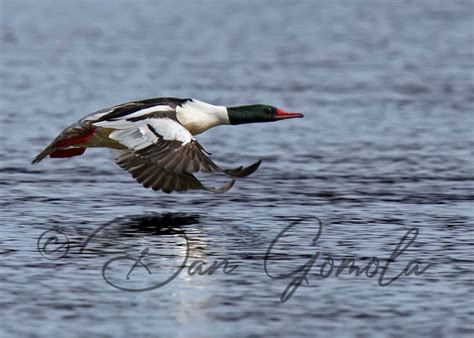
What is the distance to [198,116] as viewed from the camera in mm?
13148

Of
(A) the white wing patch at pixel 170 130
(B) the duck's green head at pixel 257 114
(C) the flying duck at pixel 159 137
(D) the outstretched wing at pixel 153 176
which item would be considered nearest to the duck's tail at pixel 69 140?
(C) the flying duck at pixel 159 137

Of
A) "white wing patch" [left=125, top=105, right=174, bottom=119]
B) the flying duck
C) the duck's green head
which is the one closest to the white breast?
the flying duck

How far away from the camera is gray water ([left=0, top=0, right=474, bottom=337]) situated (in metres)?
9.11

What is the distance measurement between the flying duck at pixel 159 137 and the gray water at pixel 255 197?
440 millimetres

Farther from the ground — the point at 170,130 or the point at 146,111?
the point at 146,111

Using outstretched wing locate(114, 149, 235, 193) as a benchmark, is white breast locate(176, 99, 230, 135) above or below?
above

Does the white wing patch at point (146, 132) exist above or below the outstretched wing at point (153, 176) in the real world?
above

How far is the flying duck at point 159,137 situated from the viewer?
11492 millimetres

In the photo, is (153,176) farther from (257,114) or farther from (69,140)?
(257,114)

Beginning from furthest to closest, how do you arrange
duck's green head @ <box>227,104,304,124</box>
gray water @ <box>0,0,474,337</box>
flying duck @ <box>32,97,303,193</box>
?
duck's green head @ <box>227,104,304,124</box>
flying duck @ <box>32,97,303,193</box>
gray water @ <box>0,0,474,337</box>

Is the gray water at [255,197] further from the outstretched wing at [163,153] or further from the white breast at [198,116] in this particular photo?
the white breast at [198,116]

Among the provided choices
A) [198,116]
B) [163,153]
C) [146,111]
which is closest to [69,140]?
[146,111]

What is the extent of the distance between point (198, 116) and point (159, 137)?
4.53ft

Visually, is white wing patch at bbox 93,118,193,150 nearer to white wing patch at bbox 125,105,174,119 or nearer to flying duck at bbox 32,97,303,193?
flying duck at bbox 32,97,303,193
